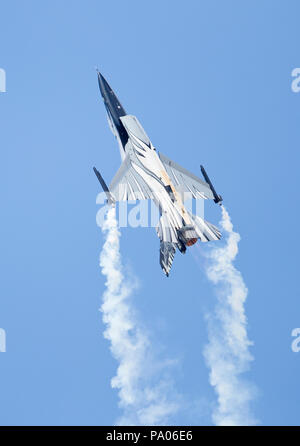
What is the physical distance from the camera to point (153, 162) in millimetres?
57438

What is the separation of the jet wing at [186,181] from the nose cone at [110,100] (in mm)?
5136

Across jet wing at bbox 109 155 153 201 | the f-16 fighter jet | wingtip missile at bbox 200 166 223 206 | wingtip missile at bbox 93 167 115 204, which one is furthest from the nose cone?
wingtip missile at bbox 200 166 223 206

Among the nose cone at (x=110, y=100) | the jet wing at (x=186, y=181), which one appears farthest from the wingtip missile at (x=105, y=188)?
the nose cone at (x=110, y=100)

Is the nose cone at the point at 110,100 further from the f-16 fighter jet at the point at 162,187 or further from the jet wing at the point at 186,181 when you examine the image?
the jet wing at the point at 186,181

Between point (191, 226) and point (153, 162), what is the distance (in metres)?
5.88

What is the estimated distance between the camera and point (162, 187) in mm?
56406

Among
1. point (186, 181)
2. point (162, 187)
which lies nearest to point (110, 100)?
point (186, 181)

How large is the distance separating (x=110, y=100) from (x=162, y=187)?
9.27m

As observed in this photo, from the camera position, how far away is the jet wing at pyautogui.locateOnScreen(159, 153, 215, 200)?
57.9 meters

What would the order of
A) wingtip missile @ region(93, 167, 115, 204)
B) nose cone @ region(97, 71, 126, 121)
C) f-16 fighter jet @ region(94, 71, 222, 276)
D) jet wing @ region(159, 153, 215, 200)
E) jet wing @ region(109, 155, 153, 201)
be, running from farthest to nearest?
nose cone @ region(97, 71, 126, 121)
jet wing @ region(159, 153, 215, 200)
jet wing @ region(109, 155, 153, 201)
wingtip missile @ region(93, 167, 115, 204)
f-16 fighter jet @ region(94, 71, 222, 276)

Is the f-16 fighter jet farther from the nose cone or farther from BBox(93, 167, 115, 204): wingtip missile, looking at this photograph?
the nose cone

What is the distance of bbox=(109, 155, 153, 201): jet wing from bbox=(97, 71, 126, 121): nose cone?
513cm
